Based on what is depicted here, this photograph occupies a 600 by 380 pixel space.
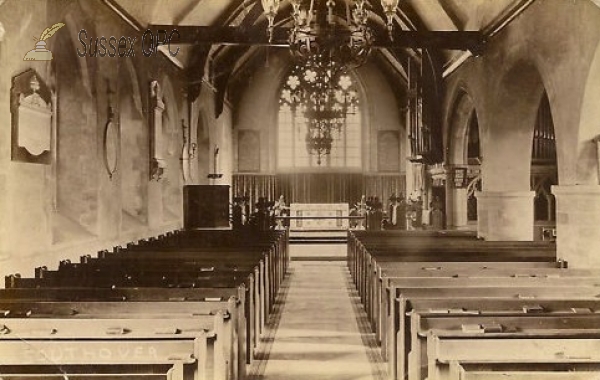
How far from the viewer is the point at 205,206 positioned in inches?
507

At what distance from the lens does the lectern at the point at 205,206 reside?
12.6 meters

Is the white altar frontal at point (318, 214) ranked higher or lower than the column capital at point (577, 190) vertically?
lower

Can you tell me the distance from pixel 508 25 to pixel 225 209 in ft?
21.3

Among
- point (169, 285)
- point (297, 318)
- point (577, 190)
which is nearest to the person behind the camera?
point (169, 285)

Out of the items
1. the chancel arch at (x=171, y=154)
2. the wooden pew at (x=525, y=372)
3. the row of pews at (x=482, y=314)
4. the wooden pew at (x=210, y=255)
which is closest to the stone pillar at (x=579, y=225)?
the row of pews at (x=482, y=314)

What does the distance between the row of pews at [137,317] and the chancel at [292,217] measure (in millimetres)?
15

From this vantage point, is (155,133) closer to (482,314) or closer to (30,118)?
(30,118)

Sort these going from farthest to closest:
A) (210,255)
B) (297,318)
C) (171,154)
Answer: (171,154)
(297,318)
(210,255)

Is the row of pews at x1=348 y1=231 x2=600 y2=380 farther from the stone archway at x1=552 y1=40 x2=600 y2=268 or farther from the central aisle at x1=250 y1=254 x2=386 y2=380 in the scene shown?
the stone archway at x1=552 y1=40 x2=600 y2=268

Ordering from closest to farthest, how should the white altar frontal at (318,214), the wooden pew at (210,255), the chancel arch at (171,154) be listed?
the wooden pew at (210,255)
the chancel arch at (171,154)
the white altar frontal at (318,214)

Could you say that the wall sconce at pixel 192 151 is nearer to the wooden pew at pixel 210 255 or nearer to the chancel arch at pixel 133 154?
the chancel arch at pixel 133 154

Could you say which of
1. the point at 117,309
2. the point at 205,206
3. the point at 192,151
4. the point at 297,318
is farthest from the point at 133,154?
the point at 117,309

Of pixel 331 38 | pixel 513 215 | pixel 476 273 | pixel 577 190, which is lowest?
pixel 476 273

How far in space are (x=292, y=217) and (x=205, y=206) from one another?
4293 mm
